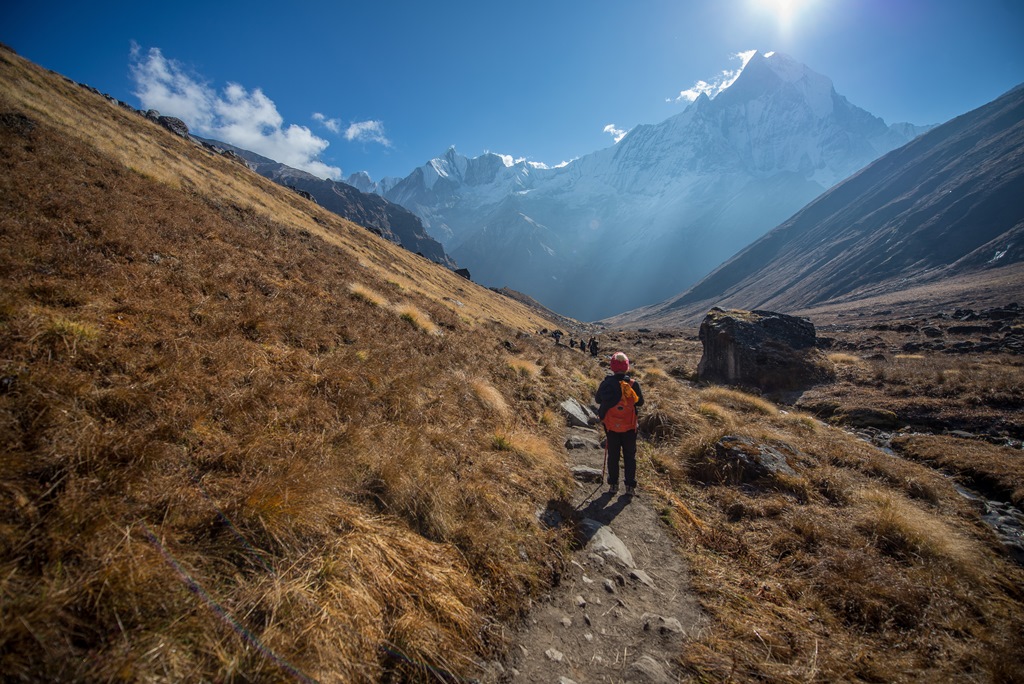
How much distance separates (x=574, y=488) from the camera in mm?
7059

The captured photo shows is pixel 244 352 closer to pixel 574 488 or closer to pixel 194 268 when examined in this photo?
pixel 194 268

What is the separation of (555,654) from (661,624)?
1.40 m

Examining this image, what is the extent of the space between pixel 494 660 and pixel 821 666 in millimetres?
3341

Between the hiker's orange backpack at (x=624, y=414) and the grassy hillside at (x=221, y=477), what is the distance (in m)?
1.39

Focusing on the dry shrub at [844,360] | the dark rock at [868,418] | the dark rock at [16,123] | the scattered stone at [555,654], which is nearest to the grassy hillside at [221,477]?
the scattered stone at [555,654]

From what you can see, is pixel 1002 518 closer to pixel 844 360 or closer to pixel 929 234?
pixel 844 360

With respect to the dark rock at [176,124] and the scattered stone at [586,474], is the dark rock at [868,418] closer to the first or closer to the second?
the scattered stone at [586,474]

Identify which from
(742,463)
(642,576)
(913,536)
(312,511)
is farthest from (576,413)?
(312,511)

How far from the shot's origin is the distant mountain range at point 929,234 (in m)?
122

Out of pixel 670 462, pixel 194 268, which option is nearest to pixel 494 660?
pixel 670 462

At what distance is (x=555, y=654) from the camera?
12.5 feet

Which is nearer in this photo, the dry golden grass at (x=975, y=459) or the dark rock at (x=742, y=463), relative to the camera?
the dark rock at (x=742, y=463)

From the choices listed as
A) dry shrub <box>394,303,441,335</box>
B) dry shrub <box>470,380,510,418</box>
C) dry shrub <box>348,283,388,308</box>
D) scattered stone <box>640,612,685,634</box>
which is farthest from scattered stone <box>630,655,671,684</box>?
dry shrub <box>348,283,388,308</box>

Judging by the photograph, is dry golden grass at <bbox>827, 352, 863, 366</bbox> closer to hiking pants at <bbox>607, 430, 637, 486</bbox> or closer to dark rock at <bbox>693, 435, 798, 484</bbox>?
dark rock at <bbox>693, 435, 798, 484</bbox>
